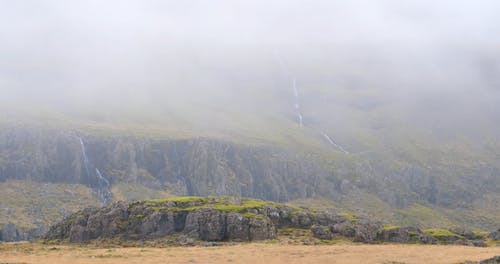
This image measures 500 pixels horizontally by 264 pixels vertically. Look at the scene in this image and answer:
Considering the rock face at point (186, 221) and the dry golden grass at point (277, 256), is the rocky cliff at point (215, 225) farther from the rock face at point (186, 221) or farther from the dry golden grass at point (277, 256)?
the dry golden grass at point (277, 256)

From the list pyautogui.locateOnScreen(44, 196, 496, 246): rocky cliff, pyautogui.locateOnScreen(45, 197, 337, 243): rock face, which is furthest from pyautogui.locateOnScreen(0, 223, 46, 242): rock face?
pyautogui.locateOnScreen(45, 197, 337, 243): rock face

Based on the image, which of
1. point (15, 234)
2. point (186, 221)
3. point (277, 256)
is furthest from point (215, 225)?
point (15, 234)

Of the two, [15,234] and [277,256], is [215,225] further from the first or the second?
[15,234]

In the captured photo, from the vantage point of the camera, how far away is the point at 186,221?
95562mm

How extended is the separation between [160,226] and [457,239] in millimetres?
51022

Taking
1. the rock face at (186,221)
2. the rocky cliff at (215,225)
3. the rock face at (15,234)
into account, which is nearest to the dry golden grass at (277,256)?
the rock face at (186,221)

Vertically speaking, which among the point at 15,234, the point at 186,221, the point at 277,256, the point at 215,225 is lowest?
the point at 15,234

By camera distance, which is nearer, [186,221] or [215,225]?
[215,225]

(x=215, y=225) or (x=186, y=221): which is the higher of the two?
(x=215, y=225)

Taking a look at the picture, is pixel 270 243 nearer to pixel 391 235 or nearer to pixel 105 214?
pixel 391 235

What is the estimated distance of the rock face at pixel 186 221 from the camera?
90562 millimetres

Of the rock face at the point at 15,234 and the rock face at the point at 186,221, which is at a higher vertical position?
the rock face at the point at 186,221

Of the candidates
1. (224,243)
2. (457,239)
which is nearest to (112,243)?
(224,243)

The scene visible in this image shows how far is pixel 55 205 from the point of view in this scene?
198375mm
